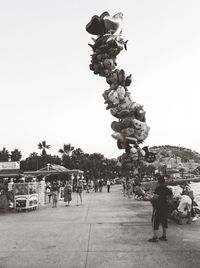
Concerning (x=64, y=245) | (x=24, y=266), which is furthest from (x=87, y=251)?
(x=24, y=266)

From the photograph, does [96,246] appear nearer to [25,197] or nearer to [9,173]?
[25,197]

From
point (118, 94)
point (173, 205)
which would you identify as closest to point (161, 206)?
point (118, 94)

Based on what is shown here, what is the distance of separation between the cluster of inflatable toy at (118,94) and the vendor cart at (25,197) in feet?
35.0

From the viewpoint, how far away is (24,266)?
625 cm

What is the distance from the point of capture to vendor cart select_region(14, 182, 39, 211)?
682 inches

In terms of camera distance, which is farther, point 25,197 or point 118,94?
point 25,197

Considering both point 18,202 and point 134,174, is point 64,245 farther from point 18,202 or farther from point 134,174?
point 18,202

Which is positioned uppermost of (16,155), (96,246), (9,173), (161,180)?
(16,155)

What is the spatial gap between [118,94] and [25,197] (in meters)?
11.3

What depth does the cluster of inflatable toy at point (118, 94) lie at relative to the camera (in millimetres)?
7852

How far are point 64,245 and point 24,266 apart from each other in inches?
77.3

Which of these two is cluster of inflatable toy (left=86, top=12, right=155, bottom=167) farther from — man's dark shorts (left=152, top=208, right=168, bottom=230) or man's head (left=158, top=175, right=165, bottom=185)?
man's dark shorts (left=152, top=208, right=168, bottom=230)

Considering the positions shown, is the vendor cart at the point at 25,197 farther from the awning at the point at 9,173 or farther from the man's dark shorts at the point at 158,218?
the man's dark shorts at the point at 158,218

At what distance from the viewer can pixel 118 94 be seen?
8008mm
